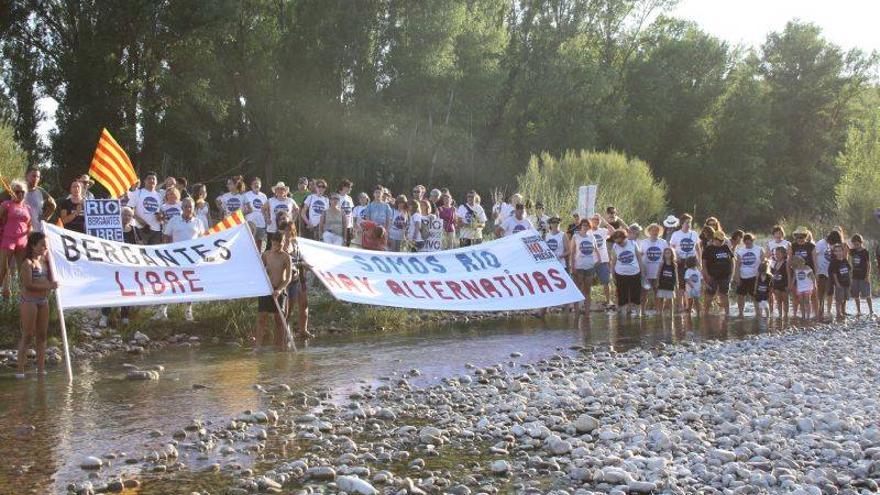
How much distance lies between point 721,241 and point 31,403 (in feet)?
43.1

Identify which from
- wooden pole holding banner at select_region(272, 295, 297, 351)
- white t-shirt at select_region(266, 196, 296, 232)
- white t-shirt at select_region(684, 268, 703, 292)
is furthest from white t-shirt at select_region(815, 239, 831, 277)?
wooden pole holding banner at select_region(272, 295, 297, 351)

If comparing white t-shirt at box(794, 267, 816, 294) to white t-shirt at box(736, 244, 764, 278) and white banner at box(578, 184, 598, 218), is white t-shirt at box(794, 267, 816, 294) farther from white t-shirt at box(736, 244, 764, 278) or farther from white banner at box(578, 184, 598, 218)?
white banner at box(578, 184, 598, 218)

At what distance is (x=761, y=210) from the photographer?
5681cm

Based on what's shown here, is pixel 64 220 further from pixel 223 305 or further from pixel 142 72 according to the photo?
pixel 142 72

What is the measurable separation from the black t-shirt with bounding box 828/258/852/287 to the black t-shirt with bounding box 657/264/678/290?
3.35m

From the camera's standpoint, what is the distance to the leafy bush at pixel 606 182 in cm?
3134

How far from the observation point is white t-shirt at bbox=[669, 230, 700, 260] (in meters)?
18.8

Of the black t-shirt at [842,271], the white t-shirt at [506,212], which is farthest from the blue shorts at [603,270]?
the black t-shirt at [842,271]

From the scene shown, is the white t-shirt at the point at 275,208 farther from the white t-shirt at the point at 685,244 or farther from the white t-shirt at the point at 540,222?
the white t-shirt at the point at 685,244

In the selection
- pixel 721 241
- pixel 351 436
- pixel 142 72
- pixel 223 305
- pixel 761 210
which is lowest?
pixel 351 436

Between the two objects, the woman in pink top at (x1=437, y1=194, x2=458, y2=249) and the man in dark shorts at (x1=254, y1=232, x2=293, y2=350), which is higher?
the woman in pink top at (x1=437, y1=194, x2=458, y2=249)

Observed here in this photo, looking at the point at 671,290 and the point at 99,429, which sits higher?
the point at 671,290

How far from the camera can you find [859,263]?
1895 centimetres

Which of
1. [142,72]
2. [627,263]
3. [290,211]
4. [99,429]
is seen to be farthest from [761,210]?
[99,429]
